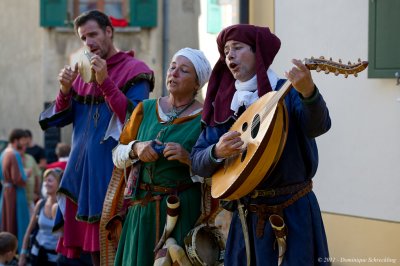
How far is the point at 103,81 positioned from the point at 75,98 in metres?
0.55

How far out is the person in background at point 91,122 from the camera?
20.7ft

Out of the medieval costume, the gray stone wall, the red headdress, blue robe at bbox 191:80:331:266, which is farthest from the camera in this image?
the gray stone wall

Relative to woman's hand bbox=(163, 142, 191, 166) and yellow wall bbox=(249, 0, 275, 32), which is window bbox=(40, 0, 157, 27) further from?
woman's hand bbox=(163, 142, 191, 166)

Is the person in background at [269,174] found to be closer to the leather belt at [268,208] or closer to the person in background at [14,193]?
the leather belt at [268,208]

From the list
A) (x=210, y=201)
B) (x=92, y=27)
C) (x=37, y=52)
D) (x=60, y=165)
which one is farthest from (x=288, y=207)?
(x=37, y=52)

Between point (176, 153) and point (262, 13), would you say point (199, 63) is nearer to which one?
point (176, 153)

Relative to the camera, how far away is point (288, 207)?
15.2ft

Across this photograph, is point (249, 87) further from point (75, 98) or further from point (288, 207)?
point (75, 98)

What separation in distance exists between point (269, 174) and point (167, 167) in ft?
3.91

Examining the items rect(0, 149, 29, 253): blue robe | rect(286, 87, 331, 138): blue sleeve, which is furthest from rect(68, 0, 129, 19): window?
rect(286, 87, 331, 138): blue sleeve

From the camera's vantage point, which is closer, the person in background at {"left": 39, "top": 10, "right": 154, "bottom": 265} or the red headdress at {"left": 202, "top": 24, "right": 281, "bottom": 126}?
the red headdress at {"left": 202, "top": 24, "right": 281, "bottom": 126}

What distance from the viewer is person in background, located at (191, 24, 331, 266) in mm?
4586

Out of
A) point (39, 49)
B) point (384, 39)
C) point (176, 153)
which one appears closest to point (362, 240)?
point (384, 39)

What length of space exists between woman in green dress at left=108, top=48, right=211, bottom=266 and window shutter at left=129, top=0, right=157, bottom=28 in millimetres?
11655
